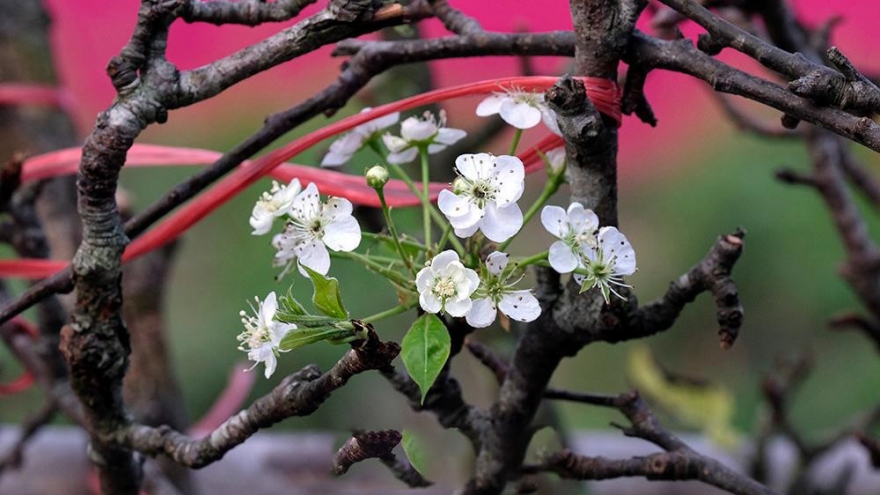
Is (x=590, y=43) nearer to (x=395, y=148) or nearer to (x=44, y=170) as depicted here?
(x=395, y=148)

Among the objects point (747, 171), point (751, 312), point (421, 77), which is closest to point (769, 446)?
point (421, 77)

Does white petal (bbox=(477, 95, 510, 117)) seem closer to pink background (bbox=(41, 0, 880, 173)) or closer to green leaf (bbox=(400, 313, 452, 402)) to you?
green leaf (bbox=(400, 313, 452, 402))

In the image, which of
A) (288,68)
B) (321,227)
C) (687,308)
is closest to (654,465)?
(321,227)

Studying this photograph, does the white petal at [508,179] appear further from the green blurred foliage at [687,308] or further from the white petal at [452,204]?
the green blurred foliage at [687,308]

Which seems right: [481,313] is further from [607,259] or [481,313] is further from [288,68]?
[288,68]

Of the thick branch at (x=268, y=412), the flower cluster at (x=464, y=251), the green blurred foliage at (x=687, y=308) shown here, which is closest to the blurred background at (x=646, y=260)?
the green blurred foliage at (x=687, y=308)

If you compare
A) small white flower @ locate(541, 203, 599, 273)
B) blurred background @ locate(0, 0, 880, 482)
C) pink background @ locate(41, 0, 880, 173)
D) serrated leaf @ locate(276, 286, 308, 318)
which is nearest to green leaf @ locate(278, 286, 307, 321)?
serrated leaf @ locate(276, 286, 308, 318)
